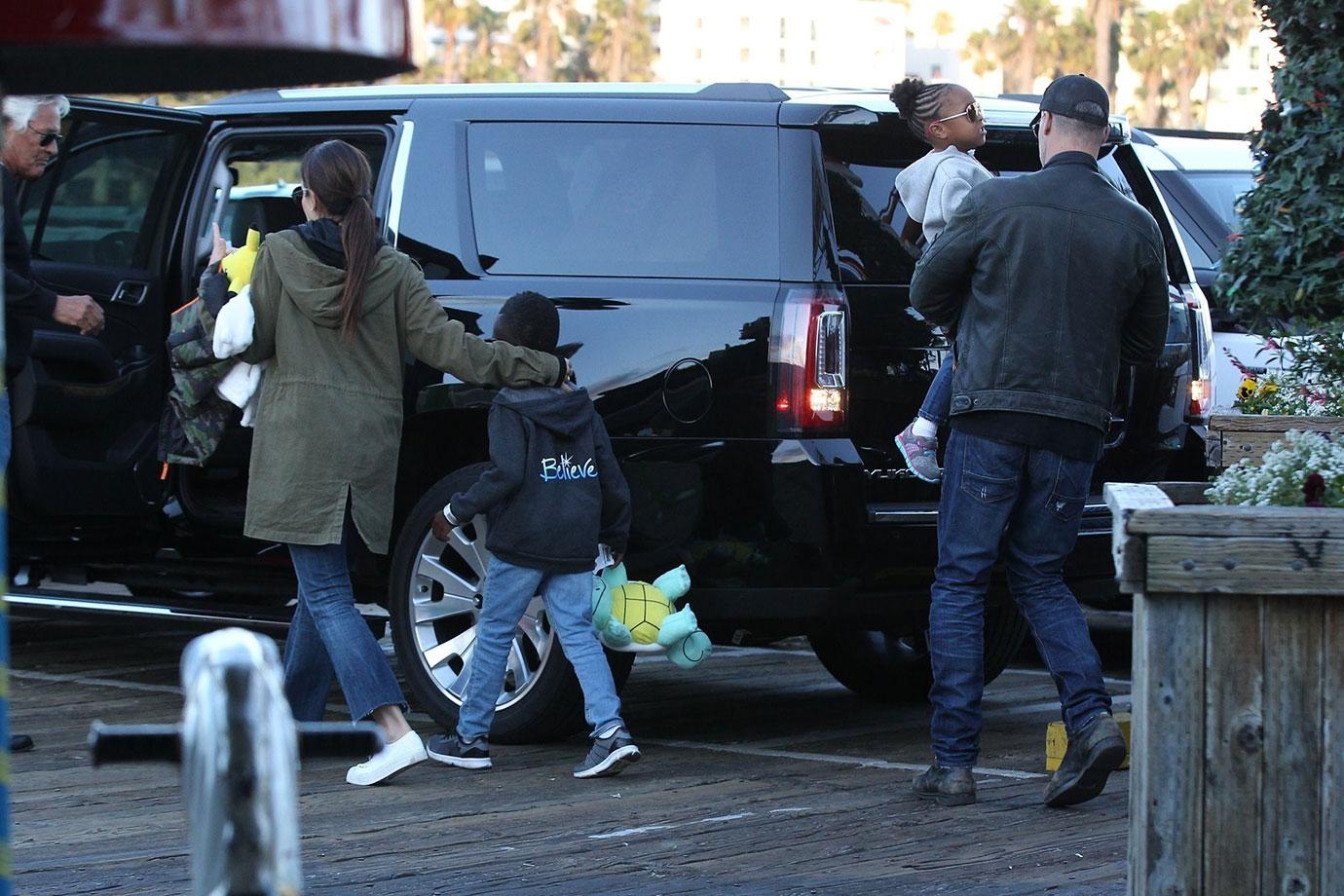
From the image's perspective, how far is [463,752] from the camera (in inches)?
235

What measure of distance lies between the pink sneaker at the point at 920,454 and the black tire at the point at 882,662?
155 cm

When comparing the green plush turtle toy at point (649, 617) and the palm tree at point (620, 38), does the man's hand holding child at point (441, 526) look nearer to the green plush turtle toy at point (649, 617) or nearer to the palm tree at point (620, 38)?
the green plush turtle toy at point (649, 617)

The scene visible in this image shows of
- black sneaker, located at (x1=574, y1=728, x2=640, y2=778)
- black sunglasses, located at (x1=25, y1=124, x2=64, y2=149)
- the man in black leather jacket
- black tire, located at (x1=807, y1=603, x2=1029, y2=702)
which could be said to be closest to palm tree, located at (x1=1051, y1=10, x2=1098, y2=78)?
black tire, located at (x1=807, y1=603, x2=1029, y2=702)

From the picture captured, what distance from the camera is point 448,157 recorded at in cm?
647

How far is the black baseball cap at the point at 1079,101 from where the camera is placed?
549cm

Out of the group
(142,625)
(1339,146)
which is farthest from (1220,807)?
(142,625)

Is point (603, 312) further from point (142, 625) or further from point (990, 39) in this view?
point (990, 39)

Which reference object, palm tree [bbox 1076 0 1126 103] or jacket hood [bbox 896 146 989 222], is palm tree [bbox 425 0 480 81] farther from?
jacket hood [bbox 896 146 989 222]

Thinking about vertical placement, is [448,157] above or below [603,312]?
above

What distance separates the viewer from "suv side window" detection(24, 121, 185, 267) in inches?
287

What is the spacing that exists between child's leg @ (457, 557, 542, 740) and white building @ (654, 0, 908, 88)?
131 meters

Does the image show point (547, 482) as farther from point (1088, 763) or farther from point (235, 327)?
point (1088, 763)

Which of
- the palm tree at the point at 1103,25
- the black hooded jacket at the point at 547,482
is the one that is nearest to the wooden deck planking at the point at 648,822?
the black hooded jacket at the point at 547,482

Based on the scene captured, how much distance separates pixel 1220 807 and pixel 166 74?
→ 8.20ft
